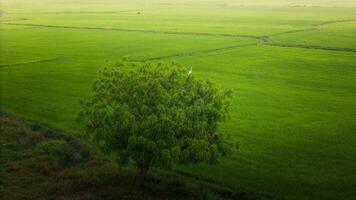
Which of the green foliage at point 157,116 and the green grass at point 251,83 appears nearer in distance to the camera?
the green foliage at point 157,116

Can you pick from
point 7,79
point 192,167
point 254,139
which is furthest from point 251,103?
point 7,79

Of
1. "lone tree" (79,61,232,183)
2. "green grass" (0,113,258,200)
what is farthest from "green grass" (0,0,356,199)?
"lone tree" (79,61,232,183)

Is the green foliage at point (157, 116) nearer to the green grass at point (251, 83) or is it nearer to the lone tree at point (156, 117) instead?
the lone tree at point (156, 117)

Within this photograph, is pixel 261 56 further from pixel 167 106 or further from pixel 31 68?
pixel 167 106

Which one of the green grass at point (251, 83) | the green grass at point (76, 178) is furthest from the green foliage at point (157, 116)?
the green grass at point (251, 83)

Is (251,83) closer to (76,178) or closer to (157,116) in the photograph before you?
(76,178)

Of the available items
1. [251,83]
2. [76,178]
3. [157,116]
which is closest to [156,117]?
[157,116]
